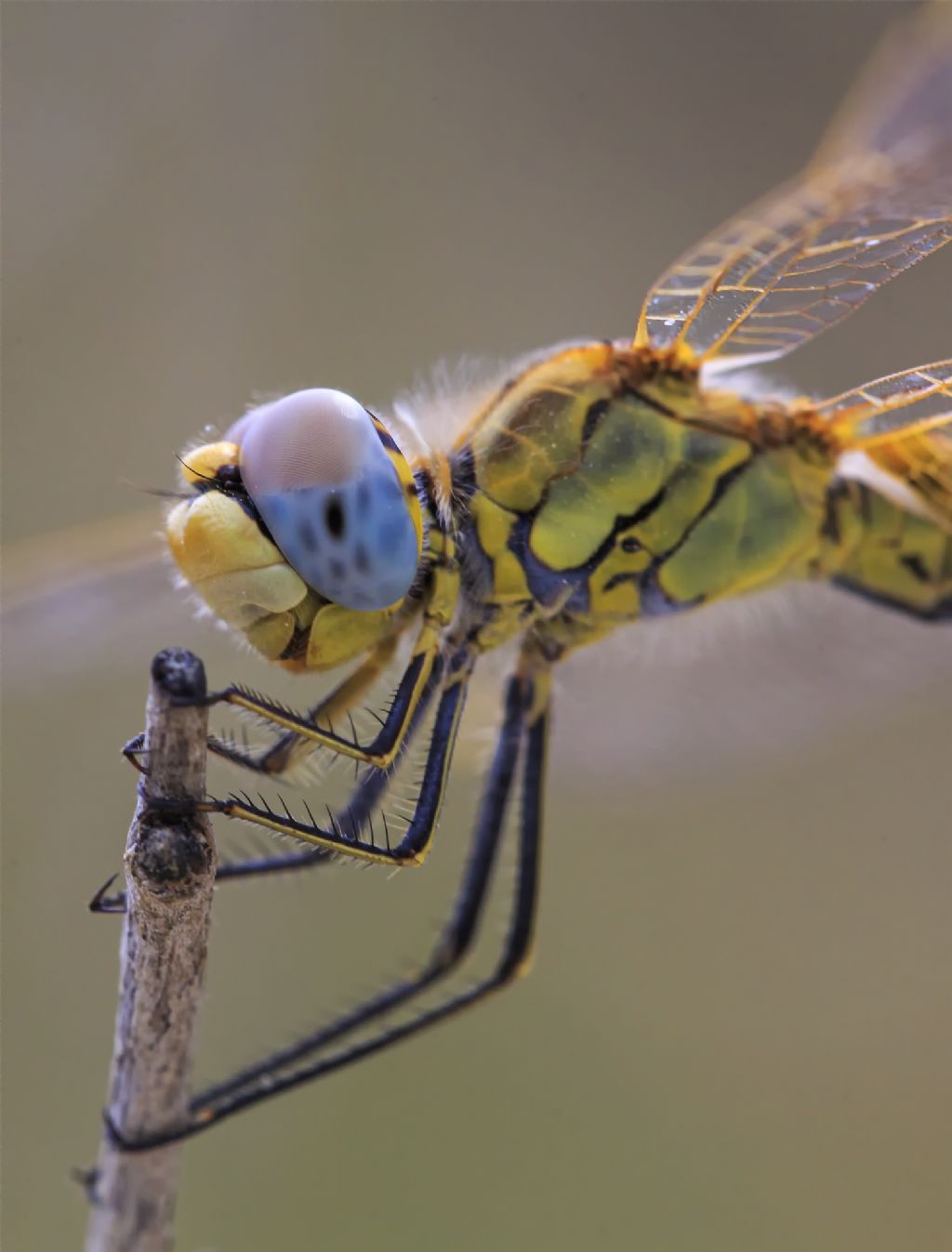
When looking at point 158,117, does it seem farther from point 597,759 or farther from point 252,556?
point 252,556

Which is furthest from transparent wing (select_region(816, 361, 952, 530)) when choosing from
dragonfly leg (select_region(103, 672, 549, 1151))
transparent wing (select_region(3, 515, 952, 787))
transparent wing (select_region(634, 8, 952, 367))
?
dragonfly leg (select_region(103, 672, 549, 1151))

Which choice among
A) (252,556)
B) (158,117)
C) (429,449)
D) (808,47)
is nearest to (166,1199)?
(252,556)

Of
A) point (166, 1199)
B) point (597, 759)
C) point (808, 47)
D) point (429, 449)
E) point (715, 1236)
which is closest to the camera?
point (166, 1199)

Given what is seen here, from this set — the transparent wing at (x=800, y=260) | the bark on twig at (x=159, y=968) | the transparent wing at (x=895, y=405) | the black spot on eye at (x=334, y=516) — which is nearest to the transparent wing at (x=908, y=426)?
the transparent wing at (x=895, y=405)

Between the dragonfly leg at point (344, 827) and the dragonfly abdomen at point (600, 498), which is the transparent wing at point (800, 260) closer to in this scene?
the dragonfly abdomen at point (600, 498)

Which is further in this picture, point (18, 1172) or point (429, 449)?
point (18, 1172)

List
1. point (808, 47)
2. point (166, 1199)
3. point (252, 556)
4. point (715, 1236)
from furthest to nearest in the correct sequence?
point (808, 47)
point (715, 1236)
point (166, 1199)
point (252, 556)

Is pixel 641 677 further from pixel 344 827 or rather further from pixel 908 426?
pixel 344 827
